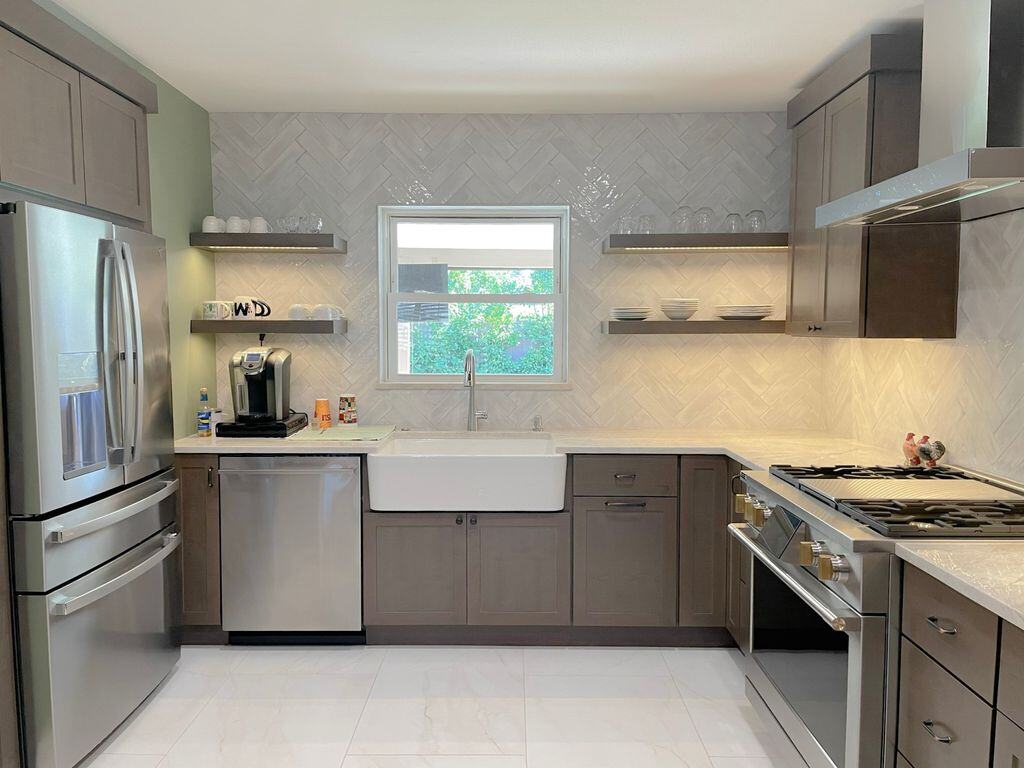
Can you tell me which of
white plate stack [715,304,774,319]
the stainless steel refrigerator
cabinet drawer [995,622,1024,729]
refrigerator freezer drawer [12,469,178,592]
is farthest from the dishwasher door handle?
cabinet drawer [995,622,1024,729]

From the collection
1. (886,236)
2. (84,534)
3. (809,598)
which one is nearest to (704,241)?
(886,236)

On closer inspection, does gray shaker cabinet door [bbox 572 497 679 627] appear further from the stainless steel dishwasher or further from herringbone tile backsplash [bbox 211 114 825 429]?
the stainless steel dishwasher

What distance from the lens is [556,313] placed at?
4121mm

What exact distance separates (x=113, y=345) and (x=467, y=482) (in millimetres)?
1529

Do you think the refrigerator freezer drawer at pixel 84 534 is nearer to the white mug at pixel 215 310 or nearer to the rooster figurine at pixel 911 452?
the white mug at pixel 215 310

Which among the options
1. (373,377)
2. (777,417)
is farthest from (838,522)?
(373,377)

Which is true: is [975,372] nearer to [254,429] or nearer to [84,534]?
[254,429]

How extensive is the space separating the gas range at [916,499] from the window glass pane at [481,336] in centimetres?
168

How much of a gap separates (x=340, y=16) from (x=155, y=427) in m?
1.69

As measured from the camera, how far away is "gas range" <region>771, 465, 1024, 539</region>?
192cm

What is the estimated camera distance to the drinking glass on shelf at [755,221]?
378 cm

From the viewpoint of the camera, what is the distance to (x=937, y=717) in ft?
5.55

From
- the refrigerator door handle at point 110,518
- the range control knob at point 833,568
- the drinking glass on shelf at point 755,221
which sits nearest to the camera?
the range control knob at point 833,568

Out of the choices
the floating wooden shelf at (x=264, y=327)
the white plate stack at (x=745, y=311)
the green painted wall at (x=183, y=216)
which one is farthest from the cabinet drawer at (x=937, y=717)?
the green painted wall at (x=183, y=216)
